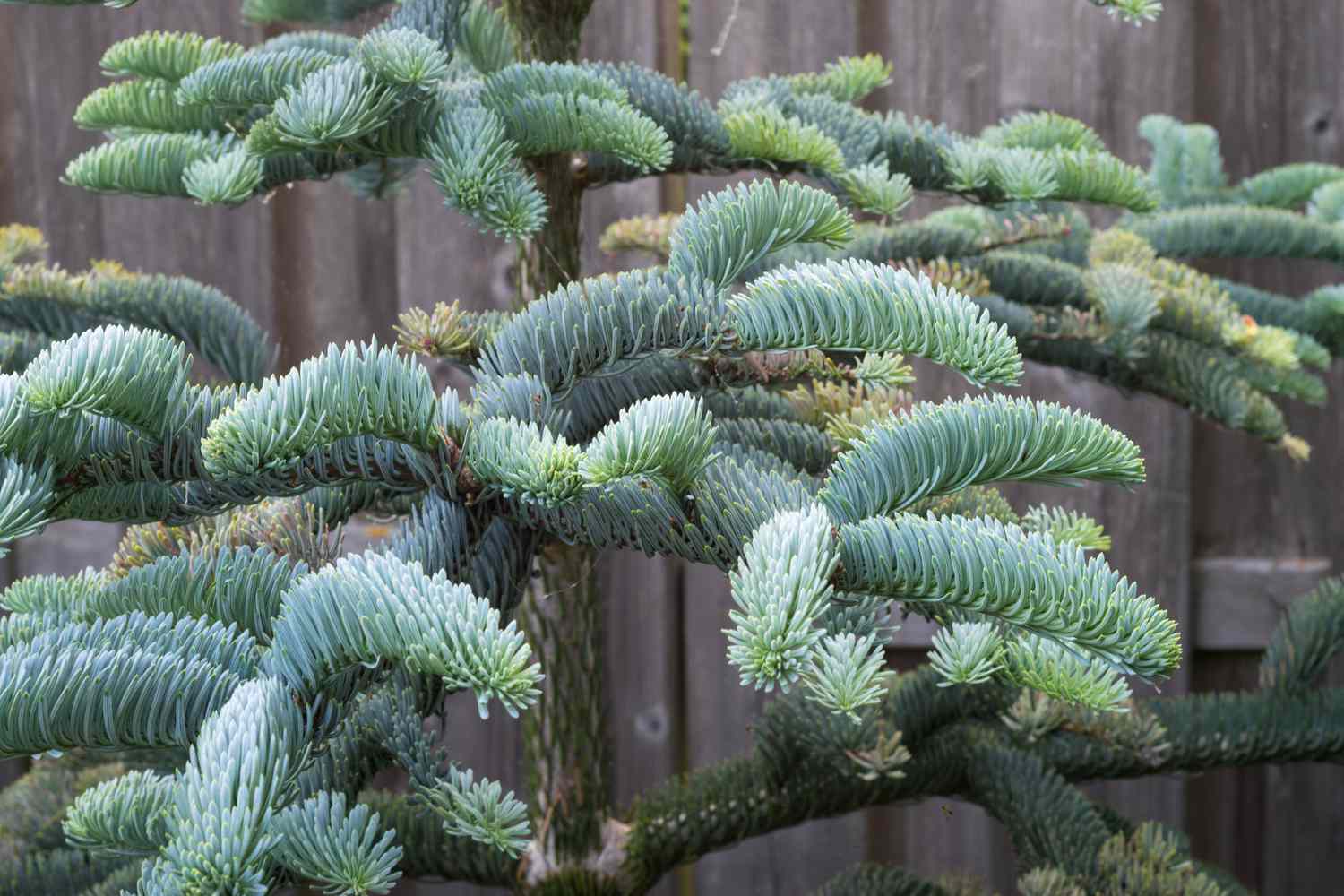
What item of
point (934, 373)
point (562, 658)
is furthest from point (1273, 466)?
point (562, 658)

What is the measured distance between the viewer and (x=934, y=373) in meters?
1.56

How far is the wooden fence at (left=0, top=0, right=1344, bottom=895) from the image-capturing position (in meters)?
1.53

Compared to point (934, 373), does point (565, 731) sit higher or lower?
lower

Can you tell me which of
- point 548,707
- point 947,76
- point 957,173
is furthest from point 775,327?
point 947,76

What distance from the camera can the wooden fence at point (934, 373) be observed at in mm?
1532

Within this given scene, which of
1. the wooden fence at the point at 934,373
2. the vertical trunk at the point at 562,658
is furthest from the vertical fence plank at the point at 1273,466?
the vertical trunk at the point at 562,658

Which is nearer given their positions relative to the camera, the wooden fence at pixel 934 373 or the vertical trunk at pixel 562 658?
the vertical trunk at pixel 562 658

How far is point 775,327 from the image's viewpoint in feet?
1.58

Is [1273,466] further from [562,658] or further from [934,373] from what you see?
[562,658]

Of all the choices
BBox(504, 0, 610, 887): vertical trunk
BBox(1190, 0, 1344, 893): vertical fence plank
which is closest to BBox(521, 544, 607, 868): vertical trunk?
BBox(504, 0, 610, 887): vertical trunk

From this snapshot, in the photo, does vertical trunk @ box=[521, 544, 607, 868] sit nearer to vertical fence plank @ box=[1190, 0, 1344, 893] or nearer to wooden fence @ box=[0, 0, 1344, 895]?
wooden fence @ box=[0, 0, 1344, 895]

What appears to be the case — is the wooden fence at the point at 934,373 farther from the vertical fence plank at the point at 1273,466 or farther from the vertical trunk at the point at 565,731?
the vertical trunk at the point at 565,731

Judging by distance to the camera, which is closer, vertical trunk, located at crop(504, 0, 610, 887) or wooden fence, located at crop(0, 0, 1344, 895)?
vertical trunk, located at crop(504, 0, 610, 887)

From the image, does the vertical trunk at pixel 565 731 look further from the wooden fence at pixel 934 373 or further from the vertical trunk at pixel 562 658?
the wooden fence at pixel 934 373
